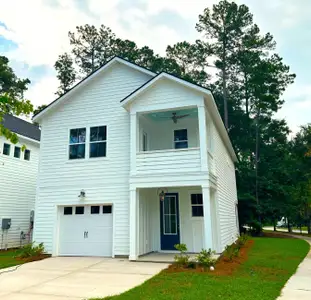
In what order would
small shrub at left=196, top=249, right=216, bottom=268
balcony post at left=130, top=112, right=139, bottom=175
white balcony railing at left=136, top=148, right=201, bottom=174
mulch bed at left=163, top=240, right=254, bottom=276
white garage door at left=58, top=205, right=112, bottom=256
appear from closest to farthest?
mulch bed at left=163, top=240, right=254, bottom=276
small shrub at left=196, top=249, right=216, bottom=268
white balcony railing at left=136, top=148, right=201, bottom=174
balcony post at left=130, top=112, right=139, bottom=175
white garage door at left=58, top=205, right=112, bottom=256

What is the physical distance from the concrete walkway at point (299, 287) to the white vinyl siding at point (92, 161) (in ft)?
19.5

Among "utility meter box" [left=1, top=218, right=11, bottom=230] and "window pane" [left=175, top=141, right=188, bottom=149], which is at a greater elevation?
"window pane" [left=175, top=141, right=188, bottom=149]

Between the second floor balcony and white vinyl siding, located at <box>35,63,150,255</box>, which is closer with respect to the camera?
the second floor balcony

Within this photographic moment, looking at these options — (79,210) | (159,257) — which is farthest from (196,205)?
(79,210)

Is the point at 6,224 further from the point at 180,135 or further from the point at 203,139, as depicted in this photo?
the point at 203,139

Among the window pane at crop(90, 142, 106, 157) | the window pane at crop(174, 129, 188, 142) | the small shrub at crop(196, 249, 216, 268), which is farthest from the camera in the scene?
the window pane at crop(174, 129, 188, 142)

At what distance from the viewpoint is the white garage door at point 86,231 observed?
11.5 m

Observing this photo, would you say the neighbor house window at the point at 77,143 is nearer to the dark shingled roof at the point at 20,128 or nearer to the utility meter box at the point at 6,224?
the dark shingled roof at the point at 20,128

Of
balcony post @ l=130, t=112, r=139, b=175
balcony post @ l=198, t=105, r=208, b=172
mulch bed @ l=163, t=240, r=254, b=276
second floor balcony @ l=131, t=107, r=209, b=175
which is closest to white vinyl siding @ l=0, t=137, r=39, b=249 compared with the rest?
second floor balcony @ l=131, t=107, r=209, b=175

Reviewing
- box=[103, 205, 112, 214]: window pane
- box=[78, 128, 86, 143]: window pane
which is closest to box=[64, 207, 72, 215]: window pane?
box=[103, 205, 112, 214]: window pane

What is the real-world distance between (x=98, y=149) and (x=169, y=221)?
4335 mm

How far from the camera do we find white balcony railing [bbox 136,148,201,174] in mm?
10172

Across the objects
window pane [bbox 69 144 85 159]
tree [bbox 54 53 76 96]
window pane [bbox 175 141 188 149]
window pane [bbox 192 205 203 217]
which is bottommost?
window pane [bbox 192 205 203 217]

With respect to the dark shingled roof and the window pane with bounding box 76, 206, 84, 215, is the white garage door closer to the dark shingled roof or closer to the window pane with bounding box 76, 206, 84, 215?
the window pane with bounding box 76, 206, 84, 215
